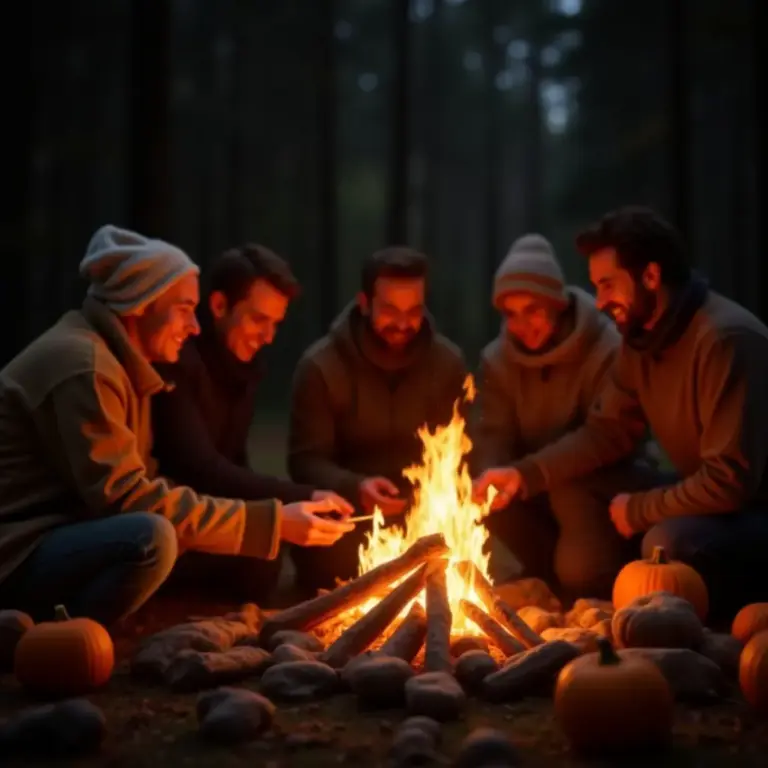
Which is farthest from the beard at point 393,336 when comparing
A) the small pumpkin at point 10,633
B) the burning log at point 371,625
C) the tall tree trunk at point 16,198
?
the tall tree trunk at point 16,198

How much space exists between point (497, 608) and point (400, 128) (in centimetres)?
1115

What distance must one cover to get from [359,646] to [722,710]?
1.48 meters

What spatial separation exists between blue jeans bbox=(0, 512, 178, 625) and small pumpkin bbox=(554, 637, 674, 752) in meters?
1.97

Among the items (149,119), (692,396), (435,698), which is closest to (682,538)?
(692,396)

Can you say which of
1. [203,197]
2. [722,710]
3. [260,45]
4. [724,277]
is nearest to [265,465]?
[722,710]

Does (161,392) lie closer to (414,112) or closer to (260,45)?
(260,45)

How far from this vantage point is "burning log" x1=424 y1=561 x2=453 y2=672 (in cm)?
414

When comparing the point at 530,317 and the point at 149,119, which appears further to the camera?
the point at 149,119

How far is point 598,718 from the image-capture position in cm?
332

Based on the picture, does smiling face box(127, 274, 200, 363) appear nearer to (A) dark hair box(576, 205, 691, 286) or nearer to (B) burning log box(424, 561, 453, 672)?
(B) burning log box(424, 561, 453, 672)

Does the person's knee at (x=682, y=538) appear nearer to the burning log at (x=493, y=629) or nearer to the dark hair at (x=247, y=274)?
the burning log at (x=493, y=629)

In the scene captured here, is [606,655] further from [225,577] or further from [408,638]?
[225,577]

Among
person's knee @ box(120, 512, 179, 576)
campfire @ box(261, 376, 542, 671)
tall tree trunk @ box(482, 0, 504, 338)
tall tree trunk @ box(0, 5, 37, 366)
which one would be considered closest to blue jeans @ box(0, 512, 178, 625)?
person's knee @ box(120, 512, 179, 576)

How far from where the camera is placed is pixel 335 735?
11.7ft
